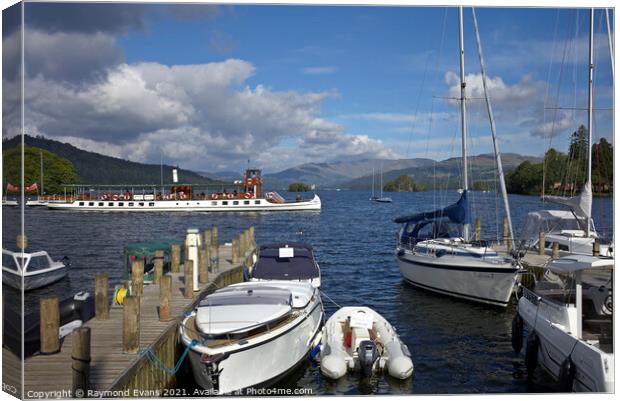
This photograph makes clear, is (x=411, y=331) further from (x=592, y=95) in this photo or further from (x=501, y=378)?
(x=592, y=95)

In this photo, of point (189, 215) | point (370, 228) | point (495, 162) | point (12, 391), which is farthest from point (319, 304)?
point (189, 215)

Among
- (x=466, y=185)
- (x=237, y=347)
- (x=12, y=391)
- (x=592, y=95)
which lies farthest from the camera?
(x=466, y=185)

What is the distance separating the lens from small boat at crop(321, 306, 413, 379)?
1153cm

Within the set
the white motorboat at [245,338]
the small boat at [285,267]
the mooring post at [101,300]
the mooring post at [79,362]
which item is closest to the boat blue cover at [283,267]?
the small boat at [285,267]

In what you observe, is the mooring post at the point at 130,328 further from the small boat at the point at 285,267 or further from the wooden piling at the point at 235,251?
the wooden piling at the point at 235,251

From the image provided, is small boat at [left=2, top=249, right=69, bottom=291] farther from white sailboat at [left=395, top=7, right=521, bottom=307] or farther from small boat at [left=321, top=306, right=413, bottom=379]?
white sailboat at [left=395, top=7, right=521, bottom=307]

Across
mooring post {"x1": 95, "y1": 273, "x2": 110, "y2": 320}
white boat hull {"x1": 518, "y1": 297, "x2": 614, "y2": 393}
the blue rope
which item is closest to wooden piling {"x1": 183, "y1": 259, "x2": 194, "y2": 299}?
mooring post {"x1": 95, "y1": 273, "x2": 110, "y2": 320}

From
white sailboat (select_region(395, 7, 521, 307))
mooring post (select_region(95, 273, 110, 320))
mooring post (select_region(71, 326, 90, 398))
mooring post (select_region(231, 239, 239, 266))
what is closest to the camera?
mooring post (select_region(71, 326, 90, 398))

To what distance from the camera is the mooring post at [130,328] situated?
32.1 feet

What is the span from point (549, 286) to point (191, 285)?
828 centimetres

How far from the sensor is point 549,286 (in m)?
12.0

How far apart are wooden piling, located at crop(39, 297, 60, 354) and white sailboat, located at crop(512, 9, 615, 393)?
27.8ft

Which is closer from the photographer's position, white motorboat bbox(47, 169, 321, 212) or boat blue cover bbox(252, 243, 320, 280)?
boat blue cover bbox(252, 243, 320, 280)

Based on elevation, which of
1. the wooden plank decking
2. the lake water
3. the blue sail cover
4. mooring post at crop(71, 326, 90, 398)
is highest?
the blue sail cover
